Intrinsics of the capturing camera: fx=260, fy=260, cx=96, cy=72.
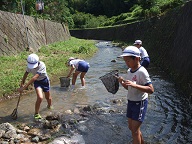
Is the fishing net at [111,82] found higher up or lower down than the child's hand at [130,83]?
lower down

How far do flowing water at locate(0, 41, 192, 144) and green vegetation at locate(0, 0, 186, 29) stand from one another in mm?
12858

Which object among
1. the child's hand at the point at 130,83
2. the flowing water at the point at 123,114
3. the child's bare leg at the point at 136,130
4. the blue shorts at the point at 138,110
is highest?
the child's hand at the point at 130,83

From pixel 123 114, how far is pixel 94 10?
257 feet

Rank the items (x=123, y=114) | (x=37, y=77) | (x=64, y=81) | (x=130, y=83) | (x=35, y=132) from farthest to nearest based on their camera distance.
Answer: (x=64, y=81) < (x=123, y=114) < (x=37, y=77) < (x=35, y=132) < (x=130, y=83)

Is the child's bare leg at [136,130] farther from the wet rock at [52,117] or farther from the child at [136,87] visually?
the wet rock at [52,117]

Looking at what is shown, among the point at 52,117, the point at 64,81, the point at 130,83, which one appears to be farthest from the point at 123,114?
the point at 64,81

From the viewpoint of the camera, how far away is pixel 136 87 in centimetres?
400

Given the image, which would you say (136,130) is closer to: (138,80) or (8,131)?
(138,80)

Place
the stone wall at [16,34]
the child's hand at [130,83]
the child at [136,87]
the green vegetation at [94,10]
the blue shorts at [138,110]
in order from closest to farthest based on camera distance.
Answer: the child's hand at [130,83] < the child at [136,87] < the blue shorts at [138,110] < the stone wall at [16,34] < the green vegetation at [94,10]

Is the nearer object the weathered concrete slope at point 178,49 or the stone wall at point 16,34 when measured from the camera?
the weathered concrete slope at point 178,49

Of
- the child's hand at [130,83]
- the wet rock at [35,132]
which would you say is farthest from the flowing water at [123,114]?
the child's hand at [130,83]

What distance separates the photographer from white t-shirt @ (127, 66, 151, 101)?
418 centimetres

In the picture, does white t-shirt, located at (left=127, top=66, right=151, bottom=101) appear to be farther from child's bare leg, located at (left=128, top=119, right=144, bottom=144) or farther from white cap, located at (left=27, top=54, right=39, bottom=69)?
white cap, located at (left=27, top=54, right=39, bottom=69)

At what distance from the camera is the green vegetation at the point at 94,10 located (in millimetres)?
24231
